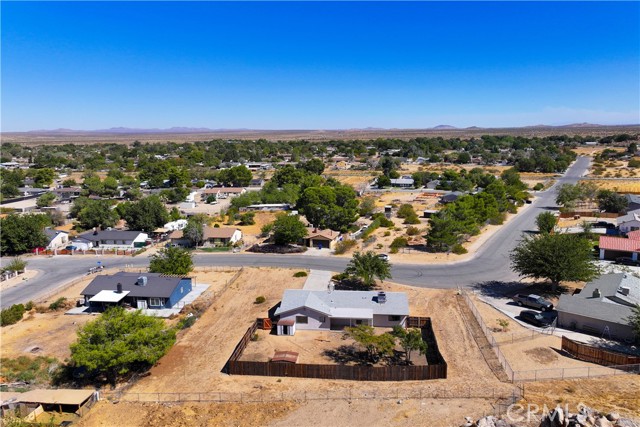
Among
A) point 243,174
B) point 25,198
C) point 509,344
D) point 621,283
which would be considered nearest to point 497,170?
point 243,174

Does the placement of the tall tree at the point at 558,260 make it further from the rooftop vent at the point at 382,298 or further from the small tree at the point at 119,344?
the small tree at the point at 119,344

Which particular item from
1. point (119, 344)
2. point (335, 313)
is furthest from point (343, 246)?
point (119, 344)

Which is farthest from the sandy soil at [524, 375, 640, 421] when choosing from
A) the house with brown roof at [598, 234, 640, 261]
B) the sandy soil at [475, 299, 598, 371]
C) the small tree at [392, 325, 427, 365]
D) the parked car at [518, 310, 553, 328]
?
the house with brown roof at [598, 234, 640, 261]

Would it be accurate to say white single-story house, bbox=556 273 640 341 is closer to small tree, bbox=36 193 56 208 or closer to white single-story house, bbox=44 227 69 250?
white single-story house, bbox=44 227 69 250

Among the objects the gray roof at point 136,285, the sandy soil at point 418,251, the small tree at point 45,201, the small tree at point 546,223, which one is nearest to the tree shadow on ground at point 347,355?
the gray roof at point 136,285

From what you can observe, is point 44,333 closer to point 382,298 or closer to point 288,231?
point 382,298
